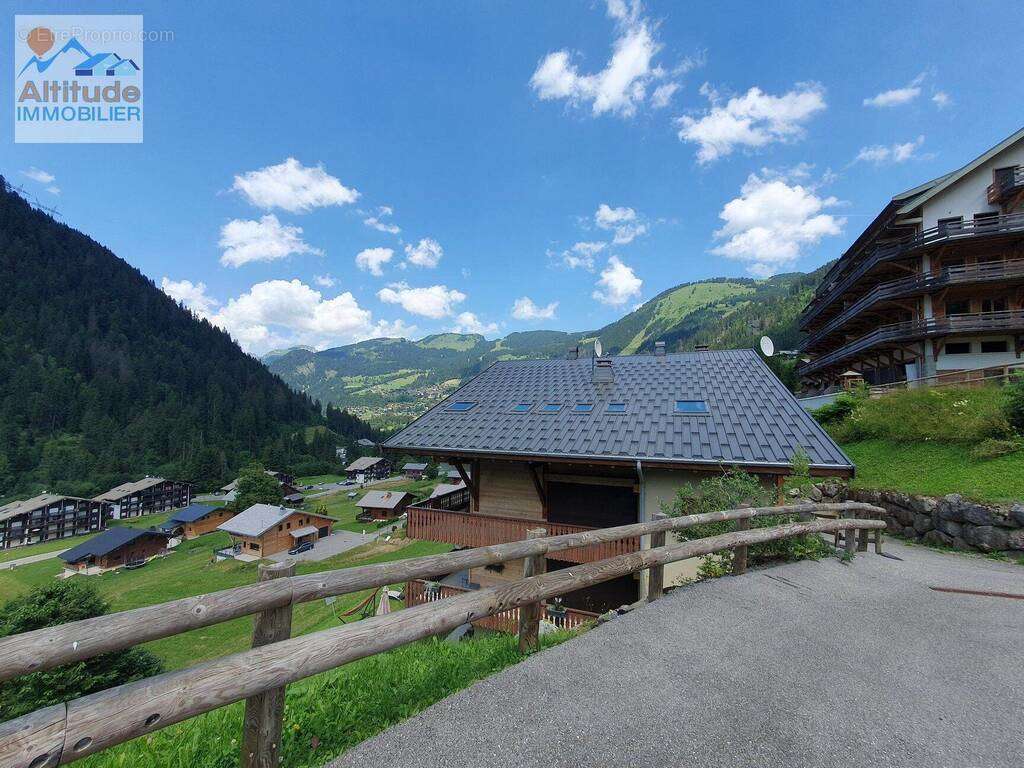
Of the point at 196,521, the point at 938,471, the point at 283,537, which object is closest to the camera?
the point at 938,471

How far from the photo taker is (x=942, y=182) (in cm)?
2408

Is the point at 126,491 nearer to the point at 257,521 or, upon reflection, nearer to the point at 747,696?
the point at 257,521

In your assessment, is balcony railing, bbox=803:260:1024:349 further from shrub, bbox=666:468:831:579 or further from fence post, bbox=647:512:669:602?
fence post, bbox=647:512:669:602

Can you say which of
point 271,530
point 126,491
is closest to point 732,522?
point 271,530

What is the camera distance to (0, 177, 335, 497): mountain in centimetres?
9969

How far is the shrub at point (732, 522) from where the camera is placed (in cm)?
653

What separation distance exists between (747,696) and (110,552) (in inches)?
2630

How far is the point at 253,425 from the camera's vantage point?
430 ft

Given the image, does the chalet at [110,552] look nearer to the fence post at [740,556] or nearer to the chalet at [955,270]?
the fence post at [740,556]

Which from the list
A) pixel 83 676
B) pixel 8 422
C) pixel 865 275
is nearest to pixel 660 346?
pixel 83 676

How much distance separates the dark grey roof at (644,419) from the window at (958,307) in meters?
21.9

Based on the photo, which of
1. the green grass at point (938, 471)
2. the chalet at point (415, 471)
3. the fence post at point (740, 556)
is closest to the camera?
the fence post at point (740, 556)

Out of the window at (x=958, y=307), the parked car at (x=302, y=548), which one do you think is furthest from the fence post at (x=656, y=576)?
the parked car at (x=302, y=548)

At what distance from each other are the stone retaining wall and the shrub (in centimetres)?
556
